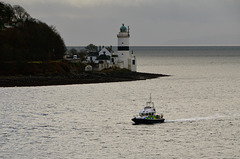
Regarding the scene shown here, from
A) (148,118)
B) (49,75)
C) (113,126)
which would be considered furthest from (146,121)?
(49,75)

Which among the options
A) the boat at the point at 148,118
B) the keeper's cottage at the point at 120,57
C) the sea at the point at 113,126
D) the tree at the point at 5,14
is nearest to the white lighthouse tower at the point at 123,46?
the keeper's cottage at the point at 120,57

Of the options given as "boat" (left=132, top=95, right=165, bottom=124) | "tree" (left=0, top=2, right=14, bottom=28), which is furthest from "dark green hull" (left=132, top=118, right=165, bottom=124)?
"tree" (left=0, top=2, right=14, bottom=28)

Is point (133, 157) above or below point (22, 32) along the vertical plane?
below

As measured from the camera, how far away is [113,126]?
1972 inches

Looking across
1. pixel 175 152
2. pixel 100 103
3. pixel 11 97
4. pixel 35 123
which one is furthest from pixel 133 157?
pixel 11 97

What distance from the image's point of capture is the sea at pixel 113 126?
40375 mm

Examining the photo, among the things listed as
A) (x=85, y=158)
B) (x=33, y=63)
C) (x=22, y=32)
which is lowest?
(x=85, y=158)

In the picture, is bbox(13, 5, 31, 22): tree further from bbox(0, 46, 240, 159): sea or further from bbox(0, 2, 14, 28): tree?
→ bbox(0, 46, 240, 159): sea

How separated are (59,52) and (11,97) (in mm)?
41069

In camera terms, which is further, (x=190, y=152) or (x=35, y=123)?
(x=35, y=123)

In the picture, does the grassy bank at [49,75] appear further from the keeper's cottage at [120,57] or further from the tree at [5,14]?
the tree at [5,14]

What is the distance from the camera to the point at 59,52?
11288 centimetres

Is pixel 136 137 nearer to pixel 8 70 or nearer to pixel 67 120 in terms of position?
pixel 67 120

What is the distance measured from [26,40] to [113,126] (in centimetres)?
6384
